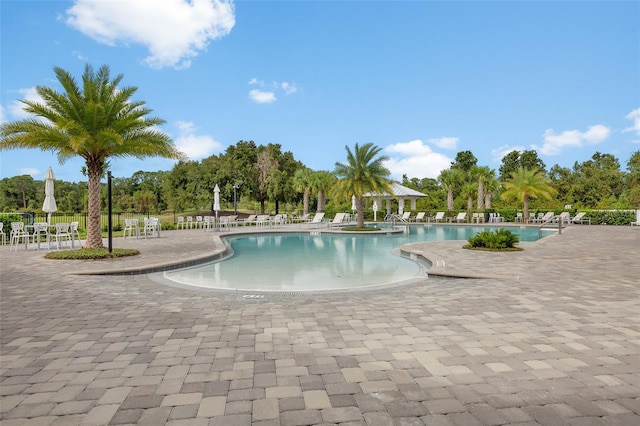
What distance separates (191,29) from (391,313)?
14408 mm

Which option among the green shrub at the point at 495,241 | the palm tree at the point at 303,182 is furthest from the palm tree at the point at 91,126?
the palm tree at the point at 303,182

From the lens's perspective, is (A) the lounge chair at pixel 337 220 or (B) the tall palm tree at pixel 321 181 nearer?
(A) the lounge chair at pixel 337 220

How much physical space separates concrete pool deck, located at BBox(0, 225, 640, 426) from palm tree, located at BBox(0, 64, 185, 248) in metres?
5.01

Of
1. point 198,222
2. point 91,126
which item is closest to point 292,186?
point 198,222

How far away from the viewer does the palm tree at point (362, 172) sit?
21203mm

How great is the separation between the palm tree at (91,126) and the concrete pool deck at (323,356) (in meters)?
5.01

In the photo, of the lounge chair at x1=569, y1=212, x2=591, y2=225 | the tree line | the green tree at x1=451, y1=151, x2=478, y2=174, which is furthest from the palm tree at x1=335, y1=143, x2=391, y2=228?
the green tree at x1=451, y1=151, x2=478, y2=174

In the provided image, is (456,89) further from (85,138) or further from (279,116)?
(85,138)

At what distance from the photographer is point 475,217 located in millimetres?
29781

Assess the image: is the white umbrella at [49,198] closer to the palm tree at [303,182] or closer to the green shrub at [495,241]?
the green shrub at [495,241]

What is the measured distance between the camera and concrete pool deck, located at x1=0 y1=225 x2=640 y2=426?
89.8 inches

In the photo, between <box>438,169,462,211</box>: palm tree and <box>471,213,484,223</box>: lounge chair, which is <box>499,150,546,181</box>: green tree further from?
<box>471,213,484,223</box>: lounge chair

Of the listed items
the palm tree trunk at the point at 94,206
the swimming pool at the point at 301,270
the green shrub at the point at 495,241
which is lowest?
the swimming pool at the point at 301,270

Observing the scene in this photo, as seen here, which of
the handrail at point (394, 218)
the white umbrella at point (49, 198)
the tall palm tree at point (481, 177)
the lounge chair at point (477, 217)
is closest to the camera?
the white umbrella at point (49, 198)
